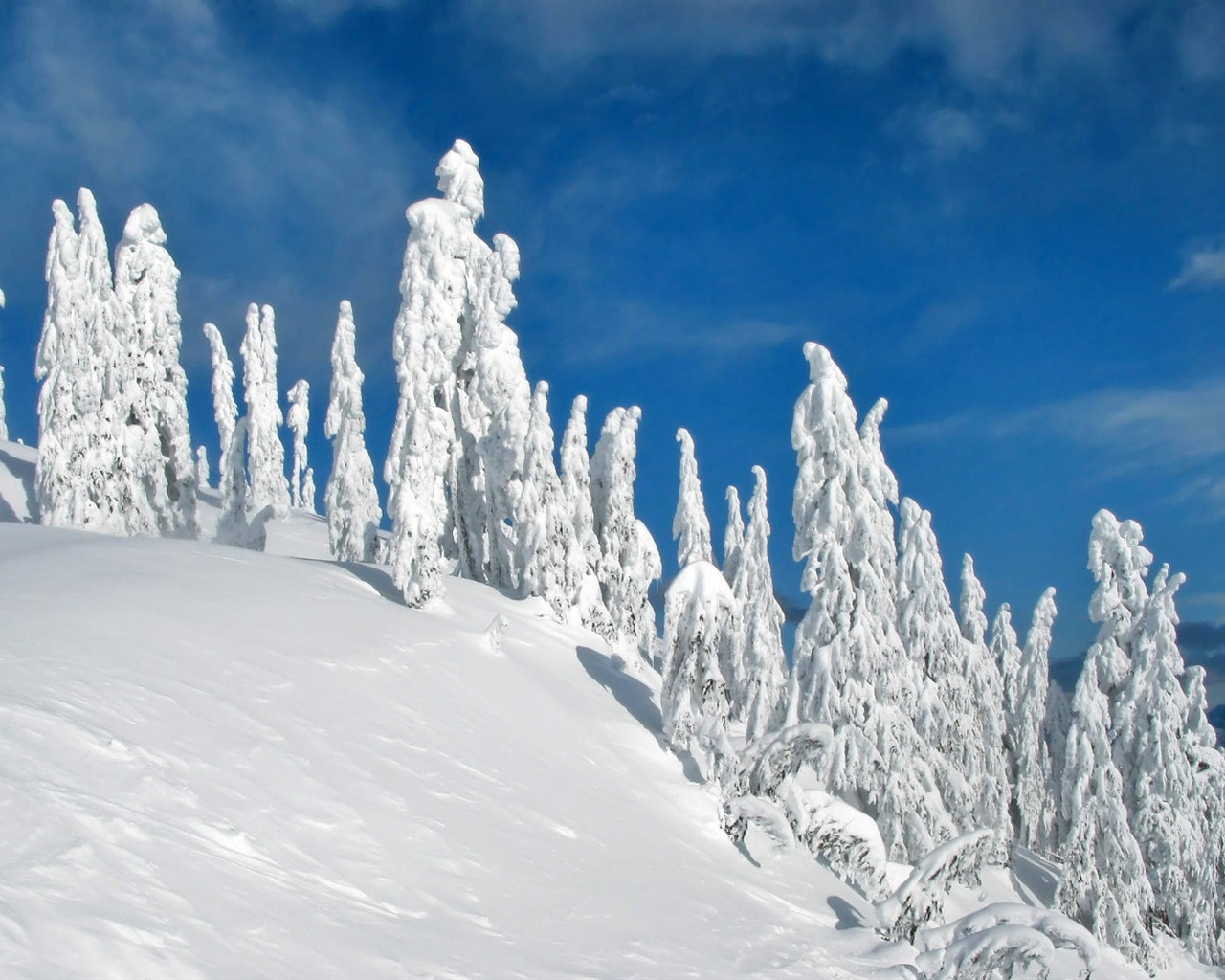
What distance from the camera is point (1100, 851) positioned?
2452 centimetres

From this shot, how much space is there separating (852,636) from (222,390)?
153 feet

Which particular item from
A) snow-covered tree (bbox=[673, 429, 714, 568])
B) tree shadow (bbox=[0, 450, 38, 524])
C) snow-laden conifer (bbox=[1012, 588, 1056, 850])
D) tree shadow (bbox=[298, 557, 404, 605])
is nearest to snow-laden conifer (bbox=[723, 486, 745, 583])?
snow-covered tree (bbox=[673, 429, 714, 568])

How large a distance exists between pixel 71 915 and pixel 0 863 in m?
0.58

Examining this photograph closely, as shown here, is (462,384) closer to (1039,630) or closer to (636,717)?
(636,717)

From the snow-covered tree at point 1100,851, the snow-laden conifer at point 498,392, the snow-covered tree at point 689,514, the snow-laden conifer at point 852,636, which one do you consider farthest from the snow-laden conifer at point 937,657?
the snow-laden conifer at point 498,392

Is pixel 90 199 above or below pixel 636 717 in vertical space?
above

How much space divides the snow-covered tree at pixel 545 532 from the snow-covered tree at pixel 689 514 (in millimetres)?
10883

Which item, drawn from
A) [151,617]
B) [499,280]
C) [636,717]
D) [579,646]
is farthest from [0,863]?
[499,280]

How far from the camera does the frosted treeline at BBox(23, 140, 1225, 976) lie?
17.4 metres

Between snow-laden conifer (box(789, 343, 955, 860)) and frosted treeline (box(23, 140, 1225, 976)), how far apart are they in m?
0.06

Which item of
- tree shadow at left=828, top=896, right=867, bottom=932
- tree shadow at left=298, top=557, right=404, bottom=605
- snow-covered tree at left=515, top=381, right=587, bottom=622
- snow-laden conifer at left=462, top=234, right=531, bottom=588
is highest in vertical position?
snow-laden conifer at left=462, top=234, right=531, bottom=588

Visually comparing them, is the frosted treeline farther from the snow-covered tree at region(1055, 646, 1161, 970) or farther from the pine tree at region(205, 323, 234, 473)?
the pine tree at region(205, 323, 234, 473)

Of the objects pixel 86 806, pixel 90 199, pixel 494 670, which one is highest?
pixel 90 199

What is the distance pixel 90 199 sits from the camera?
98.7 feet
